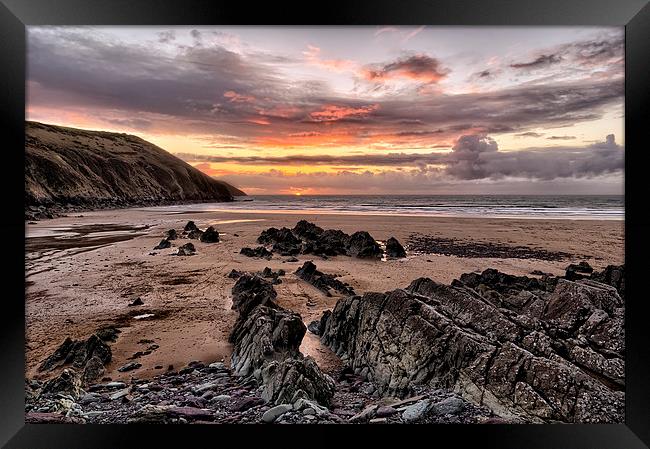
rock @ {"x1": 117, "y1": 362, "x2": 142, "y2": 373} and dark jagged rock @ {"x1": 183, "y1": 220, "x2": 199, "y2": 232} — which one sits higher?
dark jagged rock @ {"x1": 183, "y1": 220, "x2": 199, "y2": 232}

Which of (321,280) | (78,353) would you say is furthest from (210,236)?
(78,353)

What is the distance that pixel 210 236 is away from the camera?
218 inches

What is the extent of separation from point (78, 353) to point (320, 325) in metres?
2.50

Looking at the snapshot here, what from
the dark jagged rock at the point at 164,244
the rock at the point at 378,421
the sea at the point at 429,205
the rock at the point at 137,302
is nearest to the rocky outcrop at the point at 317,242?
the sea at the point at 429,205

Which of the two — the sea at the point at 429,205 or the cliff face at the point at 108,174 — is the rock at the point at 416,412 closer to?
the sea at the point at 429,205

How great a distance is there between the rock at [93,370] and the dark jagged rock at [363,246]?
364cm

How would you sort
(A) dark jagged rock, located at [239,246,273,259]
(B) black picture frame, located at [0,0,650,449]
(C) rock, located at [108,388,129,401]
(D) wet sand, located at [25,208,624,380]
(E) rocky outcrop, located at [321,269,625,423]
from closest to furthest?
1. (B) black picture frame, located at [0,0,650,449]
2. (E) rocky outcrop, located at [321,269,625,423]
3. (C) rock, located at [108,388,129,401]
4. (D) wet sand, located at [25,208,624,380]
5. (A) dark jagged rock, located at [239,246,273,259]

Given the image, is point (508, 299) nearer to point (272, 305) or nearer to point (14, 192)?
point (272, 305)

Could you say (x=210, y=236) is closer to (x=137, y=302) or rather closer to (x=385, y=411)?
(x=137, y=302)

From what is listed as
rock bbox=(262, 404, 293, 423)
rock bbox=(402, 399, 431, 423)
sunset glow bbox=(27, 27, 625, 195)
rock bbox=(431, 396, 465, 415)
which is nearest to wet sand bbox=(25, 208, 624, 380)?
rock bbox=(262, 404, 293, 423)

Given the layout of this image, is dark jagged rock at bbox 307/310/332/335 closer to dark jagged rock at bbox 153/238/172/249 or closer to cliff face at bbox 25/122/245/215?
cliff face at bbox 25/122/245/215

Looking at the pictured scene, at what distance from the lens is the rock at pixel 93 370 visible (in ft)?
9.54

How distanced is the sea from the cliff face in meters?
0.57

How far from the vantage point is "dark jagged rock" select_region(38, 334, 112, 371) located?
3002 millimetres
